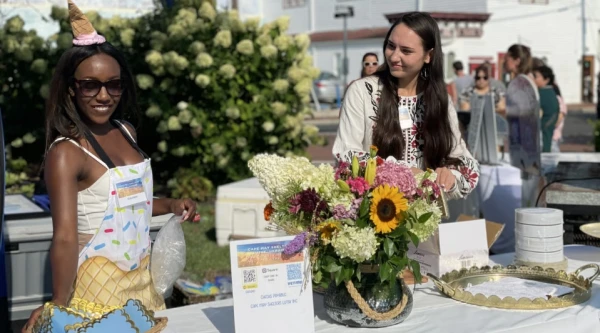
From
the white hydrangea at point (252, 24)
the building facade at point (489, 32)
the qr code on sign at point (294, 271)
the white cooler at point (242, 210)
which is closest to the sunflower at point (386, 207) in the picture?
the qr code on sign at point (294, 271)

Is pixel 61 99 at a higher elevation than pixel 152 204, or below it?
higher

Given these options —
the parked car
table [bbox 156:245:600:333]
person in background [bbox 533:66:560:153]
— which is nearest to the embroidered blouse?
table [bbox 156:245:600:333]

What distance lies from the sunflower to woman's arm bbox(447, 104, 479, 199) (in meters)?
0.76

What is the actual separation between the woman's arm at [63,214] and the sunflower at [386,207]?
2.70 feet

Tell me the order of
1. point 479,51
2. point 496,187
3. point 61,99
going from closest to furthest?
point 61,99 < point 496,187 < point 479,51

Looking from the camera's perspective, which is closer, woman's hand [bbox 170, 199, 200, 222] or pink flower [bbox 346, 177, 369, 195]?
pink flower [bbox 346, 177, 369, 195]

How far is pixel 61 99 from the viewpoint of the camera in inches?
90.1

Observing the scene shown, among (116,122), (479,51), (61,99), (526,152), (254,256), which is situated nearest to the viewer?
(254,256)

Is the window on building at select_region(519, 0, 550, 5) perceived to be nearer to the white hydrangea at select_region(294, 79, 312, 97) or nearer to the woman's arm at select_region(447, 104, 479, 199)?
the white hydrangea at select_region(294, 79, 312, 97)

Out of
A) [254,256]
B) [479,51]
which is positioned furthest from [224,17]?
[479,51]

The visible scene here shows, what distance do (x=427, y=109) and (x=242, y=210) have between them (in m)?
3.71

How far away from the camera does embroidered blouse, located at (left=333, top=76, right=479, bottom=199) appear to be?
9.11 ft

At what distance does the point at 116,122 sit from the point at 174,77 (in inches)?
253

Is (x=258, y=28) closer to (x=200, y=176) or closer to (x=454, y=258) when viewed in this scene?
(x=200, y=176)
